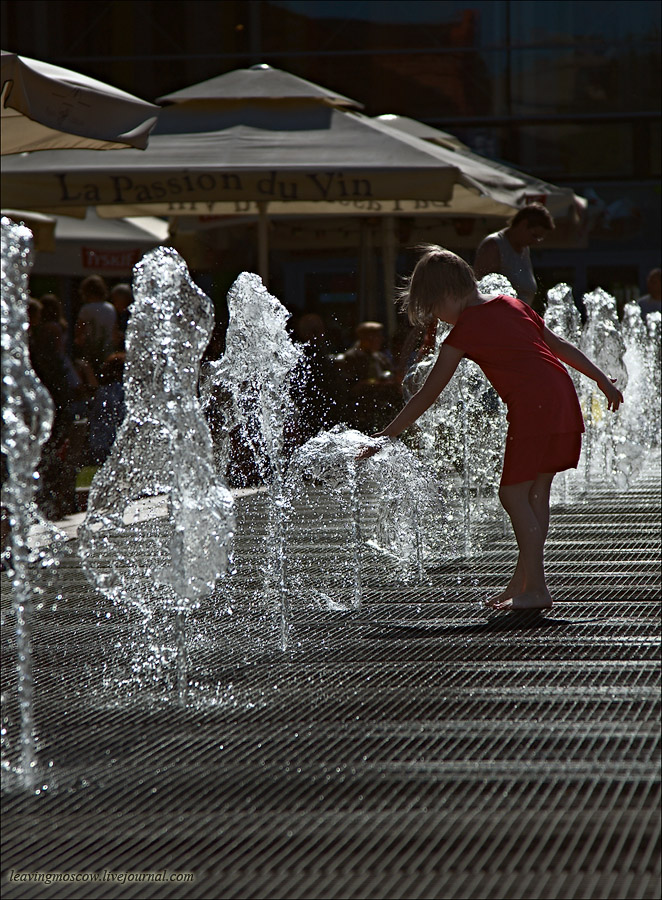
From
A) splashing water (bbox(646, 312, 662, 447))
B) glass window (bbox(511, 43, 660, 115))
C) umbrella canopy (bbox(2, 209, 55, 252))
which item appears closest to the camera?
splashing water (bbox(646, 312, 662, 447))

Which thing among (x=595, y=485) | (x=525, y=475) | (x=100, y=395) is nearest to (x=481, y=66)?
(x=595, y=485)

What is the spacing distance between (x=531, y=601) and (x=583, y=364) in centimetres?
80

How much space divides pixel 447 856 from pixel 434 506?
3.01m

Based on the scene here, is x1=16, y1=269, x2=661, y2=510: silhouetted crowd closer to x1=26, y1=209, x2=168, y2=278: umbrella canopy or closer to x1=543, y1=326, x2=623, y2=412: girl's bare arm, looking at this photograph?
x1=543, y1=326, x2=623, y2=412: girl's bare arm

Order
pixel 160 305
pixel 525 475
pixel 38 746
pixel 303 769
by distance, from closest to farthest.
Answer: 1. pixel 303 769
2. pixel 38 746
3. pixel 160 305
4. pixel 525 475

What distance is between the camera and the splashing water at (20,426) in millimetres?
2412

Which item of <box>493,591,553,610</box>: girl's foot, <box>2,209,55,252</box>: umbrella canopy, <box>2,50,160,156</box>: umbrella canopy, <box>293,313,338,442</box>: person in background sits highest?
<box>2,209,55,252</box>: umbrella canopy

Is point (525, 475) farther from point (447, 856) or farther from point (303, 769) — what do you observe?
point (447, 856)

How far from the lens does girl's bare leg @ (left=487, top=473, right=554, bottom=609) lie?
3.89 metres

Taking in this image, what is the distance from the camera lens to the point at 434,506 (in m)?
4.96

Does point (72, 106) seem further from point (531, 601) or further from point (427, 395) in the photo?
point (531, 601)

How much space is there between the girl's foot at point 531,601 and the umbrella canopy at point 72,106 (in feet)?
10.0

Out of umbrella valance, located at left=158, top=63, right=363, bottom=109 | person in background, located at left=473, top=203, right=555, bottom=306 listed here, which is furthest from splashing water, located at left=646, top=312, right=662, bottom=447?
person in background, located at left=473, top=203, right=555, bottom=306

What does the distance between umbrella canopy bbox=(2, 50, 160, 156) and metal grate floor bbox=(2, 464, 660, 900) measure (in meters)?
2.52
